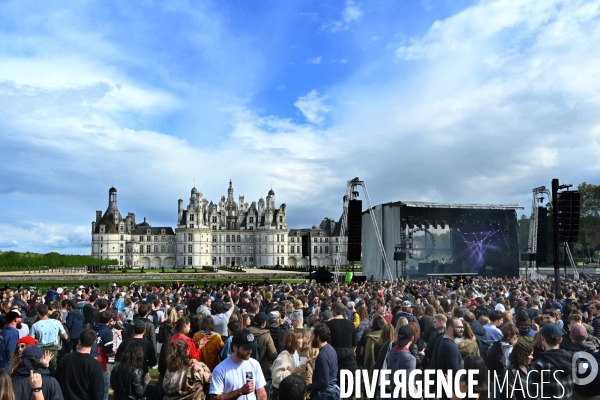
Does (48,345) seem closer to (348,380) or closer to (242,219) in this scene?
(348,380)

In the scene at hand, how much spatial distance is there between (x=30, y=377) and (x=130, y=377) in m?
0.92

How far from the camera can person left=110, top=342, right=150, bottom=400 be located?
4945 mm

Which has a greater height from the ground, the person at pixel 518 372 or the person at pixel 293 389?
the person at pixel 293 389

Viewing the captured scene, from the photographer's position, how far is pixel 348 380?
20.3 feet

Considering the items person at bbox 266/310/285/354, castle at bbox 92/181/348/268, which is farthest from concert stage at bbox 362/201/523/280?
castle at bbox 92/181/348/268

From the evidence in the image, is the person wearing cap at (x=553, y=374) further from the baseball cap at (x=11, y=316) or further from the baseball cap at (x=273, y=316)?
the baseball cap at (x=11, y=316)

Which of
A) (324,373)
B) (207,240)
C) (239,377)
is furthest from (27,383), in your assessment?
(207,240)

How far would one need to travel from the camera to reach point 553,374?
16.3 ft

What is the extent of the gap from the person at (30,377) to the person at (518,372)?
169 inches

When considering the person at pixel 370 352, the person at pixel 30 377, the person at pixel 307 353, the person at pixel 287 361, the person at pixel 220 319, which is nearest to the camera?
the person at pixel 30 377

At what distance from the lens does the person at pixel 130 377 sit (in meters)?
4.95

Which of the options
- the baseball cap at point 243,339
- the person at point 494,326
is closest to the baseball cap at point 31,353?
the baseball cap at point 243,339

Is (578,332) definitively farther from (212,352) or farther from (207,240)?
(207,240)

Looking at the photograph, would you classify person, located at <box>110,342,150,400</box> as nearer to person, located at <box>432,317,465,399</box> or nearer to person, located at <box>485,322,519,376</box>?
person, located at <box>432,317,465,399</box>
